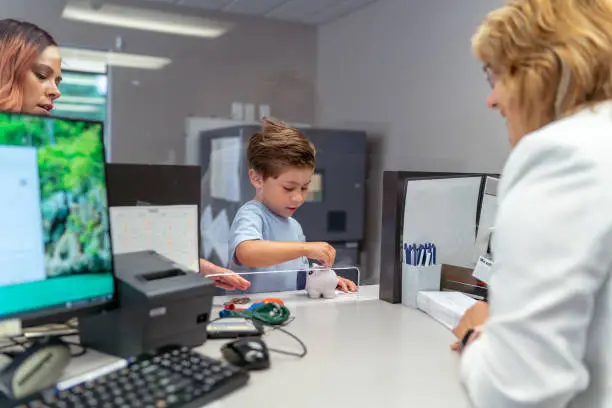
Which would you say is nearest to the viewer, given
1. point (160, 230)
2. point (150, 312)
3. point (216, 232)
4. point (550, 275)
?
point (550, 275)

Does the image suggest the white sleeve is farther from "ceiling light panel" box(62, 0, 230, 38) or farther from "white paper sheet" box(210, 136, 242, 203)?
"ceiling light panel" box(62, 0, 230, 38)

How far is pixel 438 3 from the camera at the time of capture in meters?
2.94

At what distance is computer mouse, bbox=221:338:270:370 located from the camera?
846mm

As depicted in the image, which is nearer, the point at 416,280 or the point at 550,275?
the point at 550,275

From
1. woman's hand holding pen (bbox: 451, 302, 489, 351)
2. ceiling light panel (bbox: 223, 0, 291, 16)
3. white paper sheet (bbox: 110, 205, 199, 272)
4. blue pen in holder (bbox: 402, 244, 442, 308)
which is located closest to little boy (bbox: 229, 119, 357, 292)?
blue pen in holder (bbox: 402, 244, 442, 308)

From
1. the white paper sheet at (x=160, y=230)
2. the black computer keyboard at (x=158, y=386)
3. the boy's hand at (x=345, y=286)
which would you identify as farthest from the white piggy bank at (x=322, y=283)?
the black computer keyboard at (x=158, y=386)

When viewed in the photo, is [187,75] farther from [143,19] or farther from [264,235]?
[264,235]

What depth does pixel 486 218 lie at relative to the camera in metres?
1.37

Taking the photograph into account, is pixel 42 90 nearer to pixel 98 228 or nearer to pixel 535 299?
pixel 98 228

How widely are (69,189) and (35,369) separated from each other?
266 millimetres

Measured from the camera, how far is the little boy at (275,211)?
152cm

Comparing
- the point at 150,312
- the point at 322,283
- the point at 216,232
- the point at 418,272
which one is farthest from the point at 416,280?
the point at 216,232

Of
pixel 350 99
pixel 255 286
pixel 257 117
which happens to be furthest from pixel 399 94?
pixel 255 286

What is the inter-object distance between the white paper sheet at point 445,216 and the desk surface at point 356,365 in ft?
→ 0.69
